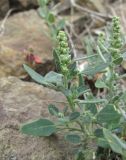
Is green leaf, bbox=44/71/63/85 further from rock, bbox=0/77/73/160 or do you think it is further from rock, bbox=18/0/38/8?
rock, bbox=18/0/38/8

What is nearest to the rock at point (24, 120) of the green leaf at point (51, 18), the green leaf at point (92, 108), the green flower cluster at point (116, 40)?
the green leaf at point (92, 108)

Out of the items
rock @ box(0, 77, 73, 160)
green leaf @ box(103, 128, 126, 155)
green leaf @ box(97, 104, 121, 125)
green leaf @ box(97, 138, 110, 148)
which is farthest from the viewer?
rock @ box(0, 77, 73, 160)

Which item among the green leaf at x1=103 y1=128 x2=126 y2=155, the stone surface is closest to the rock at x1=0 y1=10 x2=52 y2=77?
the stone surface

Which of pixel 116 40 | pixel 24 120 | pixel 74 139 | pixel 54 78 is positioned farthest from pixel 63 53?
pixel 24 120

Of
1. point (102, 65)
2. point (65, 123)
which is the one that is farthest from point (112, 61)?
point (65, 123)

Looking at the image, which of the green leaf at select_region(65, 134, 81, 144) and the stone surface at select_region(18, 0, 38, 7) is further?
the stone surface at select_region(18, 0, 38, 7)

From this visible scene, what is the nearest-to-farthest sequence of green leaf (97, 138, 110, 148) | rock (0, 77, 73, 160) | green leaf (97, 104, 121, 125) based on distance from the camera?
1. green leaf (97, 104, 121, 125)
2. green leaf (97, 138, 110, 148)
3. rock (0, 77, 73, 160)

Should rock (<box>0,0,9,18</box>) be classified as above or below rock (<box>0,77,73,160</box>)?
above

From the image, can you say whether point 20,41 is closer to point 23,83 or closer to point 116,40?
point 23,83

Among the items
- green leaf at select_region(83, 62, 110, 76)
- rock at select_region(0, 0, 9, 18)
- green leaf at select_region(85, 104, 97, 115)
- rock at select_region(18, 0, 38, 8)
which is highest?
rock at select_region(18, 0, 38, 8)
